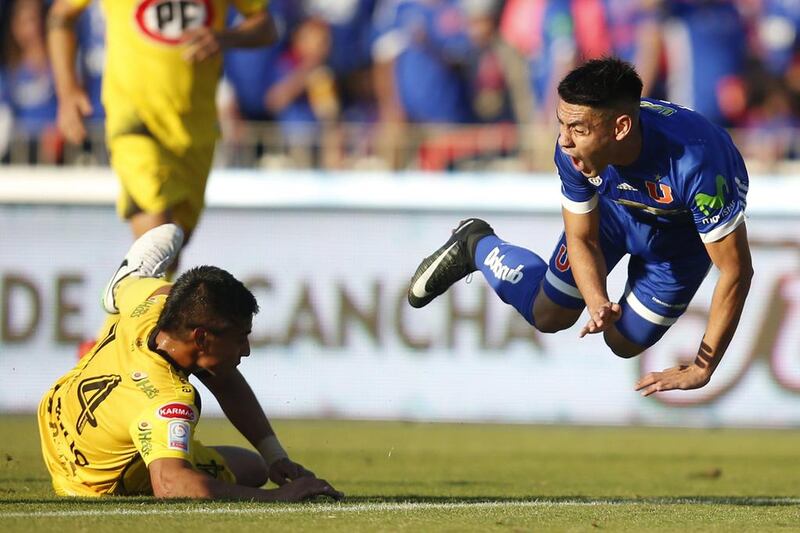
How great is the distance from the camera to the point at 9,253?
1150 centimetres

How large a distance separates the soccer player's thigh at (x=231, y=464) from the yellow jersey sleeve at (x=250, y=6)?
3418mm

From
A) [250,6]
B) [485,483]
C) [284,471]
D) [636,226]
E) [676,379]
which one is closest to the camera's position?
[676,379]

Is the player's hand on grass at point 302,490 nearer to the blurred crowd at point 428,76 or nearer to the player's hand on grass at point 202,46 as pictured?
the player's hand on grass at point 202,46

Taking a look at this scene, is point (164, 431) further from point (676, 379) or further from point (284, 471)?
point (676, 379)

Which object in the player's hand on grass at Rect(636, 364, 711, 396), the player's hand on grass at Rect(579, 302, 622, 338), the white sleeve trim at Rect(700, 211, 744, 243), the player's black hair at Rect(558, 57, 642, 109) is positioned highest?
the player's black hair at Rect(558, 57, 642, 109)

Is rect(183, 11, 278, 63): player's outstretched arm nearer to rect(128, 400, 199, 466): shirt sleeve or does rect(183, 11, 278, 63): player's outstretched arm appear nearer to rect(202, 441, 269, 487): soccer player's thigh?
rect(202, 441, 269, 487): soccer player's thigh

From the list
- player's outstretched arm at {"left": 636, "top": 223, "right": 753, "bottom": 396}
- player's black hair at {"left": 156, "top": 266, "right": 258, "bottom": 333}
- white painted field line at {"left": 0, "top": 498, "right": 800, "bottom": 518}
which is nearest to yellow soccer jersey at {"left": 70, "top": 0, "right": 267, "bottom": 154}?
player's black hair at {"left": 156, "top": 266, "right": 258, "bottom": 333}

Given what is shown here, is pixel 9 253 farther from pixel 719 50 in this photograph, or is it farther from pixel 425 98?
pixel 719 50

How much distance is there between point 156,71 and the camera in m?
9.12

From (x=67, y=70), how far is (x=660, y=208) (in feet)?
14.4

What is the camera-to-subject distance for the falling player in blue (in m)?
6.30

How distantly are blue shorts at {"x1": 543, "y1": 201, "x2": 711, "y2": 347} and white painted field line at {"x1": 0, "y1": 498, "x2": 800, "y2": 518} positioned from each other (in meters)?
1.17

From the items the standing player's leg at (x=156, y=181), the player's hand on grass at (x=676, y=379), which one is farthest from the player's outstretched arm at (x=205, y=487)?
the standing player's leg at (x=156, y=181)

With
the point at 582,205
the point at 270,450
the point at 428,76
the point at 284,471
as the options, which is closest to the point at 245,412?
the point at 270,450
